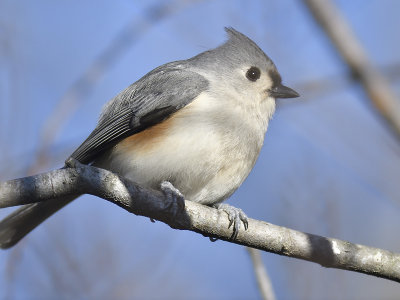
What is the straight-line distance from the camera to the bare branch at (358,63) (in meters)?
2.36

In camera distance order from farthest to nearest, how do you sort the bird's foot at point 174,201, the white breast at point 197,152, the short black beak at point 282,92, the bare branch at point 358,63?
the short black beak at point 282,92
the white breast at point 197,152
the bird's foot at point 174,201
the bare branch at point 358,63

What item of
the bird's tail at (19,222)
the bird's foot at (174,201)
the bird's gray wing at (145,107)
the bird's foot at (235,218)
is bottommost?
the bird's foot at (235,218)

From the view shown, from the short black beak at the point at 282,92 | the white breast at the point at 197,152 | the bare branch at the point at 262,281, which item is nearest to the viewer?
the bare branch at the point at 262,281

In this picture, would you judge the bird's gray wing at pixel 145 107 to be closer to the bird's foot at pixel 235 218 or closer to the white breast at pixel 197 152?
the white breast at pixel 197 152

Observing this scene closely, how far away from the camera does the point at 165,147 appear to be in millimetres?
3479

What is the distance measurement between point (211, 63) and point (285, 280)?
1.74 meters

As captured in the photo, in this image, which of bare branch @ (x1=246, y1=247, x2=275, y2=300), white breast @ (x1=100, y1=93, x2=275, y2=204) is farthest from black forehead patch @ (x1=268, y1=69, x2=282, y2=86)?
bare branch @ (x1=246, y1=247, x2=275, y2=300)

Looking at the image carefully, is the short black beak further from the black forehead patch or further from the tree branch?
the tree branch

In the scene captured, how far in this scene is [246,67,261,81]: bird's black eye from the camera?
4031 millimetres

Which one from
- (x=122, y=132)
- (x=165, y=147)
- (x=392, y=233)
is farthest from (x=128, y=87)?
(x=392, y=233)

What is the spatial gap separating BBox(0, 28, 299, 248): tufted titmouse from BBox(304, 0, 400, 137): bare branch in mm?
1125

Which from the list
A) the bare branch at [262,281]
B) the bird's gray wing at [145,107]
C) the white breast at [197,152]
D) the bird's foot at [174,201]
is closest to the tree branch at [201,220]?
the bird's foot at [174,201]

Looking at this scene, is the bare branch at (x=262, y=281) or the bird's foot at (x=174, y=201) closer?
the bare branch at (x=262, y=281)

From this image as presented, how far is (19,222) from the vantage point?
12.5 feet
